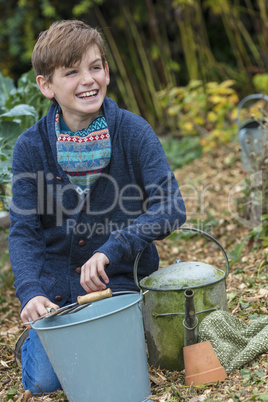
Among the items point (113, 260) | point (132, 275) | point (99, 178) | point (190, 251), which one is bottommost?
point (190, 251)

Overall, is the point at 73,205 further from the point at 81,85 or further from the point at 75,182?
the point at 81,85

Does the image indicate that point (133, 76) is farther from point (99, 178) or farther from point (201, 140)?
point (99, 178)

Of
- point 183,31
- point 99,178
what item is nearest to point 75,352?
point 99,178

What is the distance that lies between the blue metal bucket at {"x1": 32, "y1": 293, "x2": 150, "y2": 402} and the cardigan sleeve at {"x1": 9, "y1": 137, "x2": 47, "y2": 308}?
0.35m

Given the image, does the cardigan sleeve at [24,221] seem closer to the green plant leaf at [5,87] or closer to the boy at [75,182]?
the boy at [75,182]

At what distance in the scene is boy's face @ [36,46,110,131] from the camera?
1.84 meters

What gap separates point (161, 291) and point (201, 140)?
3.57 m

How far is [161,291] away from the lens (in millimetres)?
1747

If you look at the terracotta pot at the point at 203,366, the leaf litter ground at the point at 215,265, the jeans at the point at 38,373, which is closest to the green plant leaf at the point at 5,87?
the leaf litter ground at the point at 215,265

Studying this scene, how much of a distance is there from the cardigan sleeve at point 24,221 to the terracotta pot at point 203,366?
0.62 metres

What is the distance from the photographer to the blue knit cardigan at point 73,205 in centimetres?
189

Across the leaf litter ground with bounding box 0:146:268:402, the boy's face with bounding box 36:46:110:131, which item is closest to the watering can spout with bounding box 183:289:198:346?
the leaf litter ground with bounding box 0:146:268:402

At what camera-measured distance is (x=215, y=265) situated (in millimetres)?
2902

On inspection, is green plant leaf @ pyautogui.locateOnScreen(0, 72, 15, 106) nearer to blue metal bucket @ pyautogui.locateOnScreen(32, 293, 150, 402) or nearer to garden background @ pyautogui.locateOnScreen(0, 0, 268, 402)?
garden background @ pyautogui.locateOnScreen(0, 0, 268, 402)
